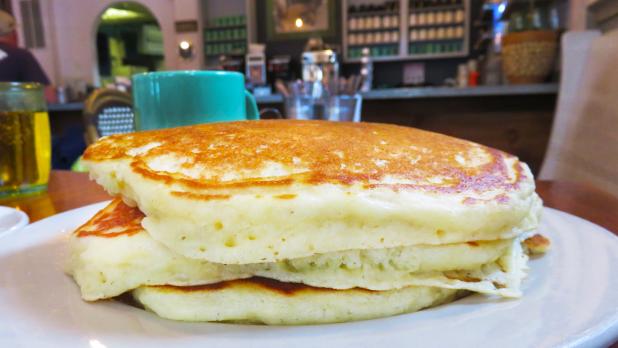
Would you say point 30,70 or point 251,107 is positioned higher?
point 30,70

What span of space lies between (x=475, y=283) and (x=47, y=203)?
91 centimetres

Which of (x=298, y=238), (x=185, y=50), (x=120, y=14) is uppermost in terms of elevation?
(x=120, y=14)

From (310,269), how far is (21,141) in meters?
0.97

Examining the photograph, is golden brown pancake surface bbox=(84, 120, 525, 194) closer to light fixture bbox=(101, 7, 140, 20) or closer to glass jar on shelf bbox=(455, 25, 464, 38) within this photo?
glass jar on shelf bbox=(455, 25, 464, 38)

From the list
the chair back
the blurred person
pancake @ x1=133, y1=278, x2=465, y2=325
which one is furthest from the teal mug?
the blurred person

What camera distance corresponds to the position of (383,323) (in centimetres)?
37

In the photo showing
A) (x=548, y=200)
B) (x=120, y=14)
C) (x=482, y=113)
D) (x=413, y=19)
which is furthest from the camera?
(x=120, y=14)

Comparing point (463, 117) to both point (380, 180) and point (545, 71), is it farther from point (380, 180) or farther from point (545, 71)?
point (380, 180)

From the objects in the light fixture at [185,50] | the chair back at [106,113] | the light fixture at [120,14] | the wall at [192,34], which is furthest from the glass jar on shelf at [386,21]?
the light fixture at [120,14]

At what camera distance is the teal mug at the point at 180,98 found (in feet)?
3.22

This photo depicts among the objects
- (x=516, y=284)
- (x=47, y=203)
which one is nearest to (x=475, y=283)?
(x=516, y=284)

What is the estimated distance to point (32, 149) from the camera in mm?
1104

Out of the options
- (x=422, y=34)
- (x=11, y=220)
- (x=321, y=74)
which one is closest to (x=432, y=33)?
(x=422, y=34)

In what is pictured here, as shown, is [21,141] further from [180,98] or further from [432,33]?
[432,33]
